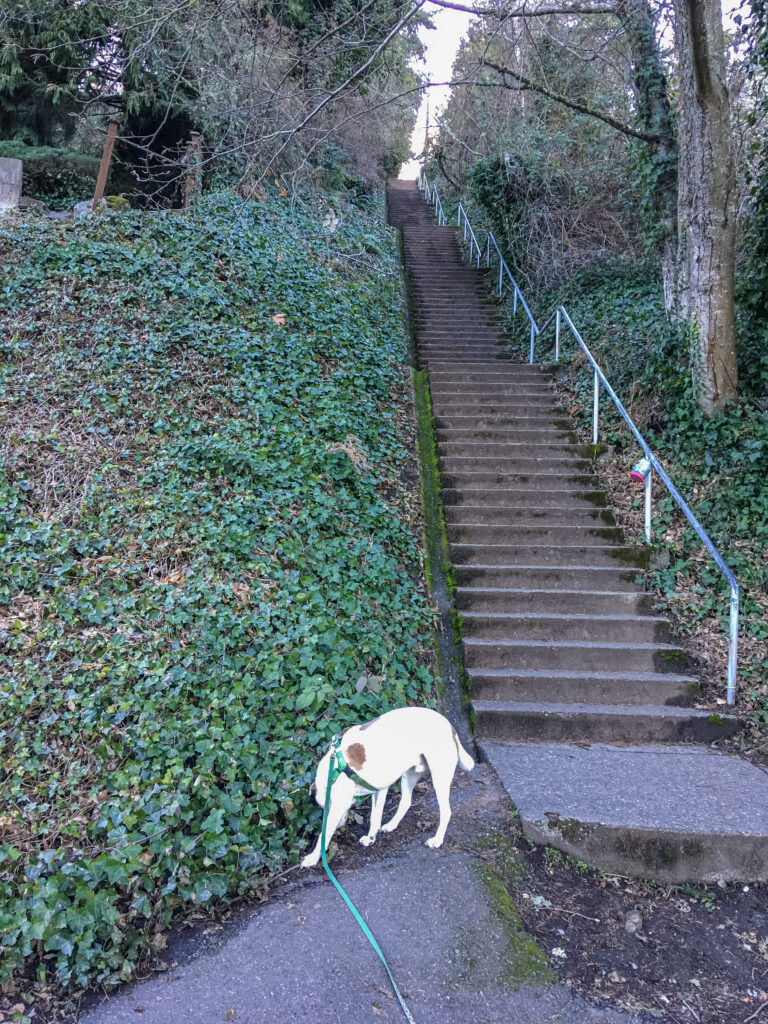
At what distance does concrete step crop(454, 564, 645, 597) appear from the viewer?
584 cm

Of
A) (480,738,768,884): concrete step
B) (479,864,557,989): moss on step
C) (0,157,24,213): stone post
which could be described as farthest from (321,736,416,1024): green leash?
(0,157,24,213): stone post

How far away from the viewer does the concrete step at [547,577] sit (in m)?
5.84

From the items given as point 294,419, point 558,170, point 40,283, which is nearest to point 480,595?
point 294,419

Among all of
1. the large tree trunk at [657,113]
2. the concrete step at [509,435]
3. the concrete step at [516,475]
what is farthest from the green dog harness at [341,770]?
the large tree trunk at [657,113]

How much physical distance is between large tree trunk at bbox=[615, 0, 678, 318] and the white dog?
21.3 feet

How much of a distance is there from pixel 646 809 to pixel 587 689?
1376 millimetres

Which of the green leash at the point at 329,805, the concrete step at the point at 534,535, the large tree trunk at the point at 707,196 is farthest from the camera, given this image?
the concrete step at the point at 534,535

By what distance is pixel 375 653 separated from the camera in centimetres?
436

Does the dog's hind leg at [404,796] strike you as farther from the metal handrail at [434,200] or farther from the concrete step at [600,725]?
the metal handrail at [434,200]

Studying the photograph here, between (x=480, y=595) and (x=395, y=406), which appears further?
(x=395, y=406)

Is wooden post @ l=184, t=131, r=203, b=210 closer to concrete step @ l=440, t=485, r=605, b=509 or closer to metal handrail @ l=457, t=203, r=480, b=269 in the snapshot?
concrete step @ l=440, t=485, r=605, b=509

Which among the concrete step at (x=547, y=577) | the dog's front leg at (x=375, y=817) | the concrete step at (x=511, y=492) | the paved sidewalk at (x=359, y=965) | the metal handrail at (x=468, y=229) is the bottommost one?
the paved sidewalk at (x=359, y=965)

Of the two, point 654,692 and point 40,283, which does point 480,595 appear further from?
point 40,283

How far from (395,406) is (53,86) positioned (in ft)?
26.5
